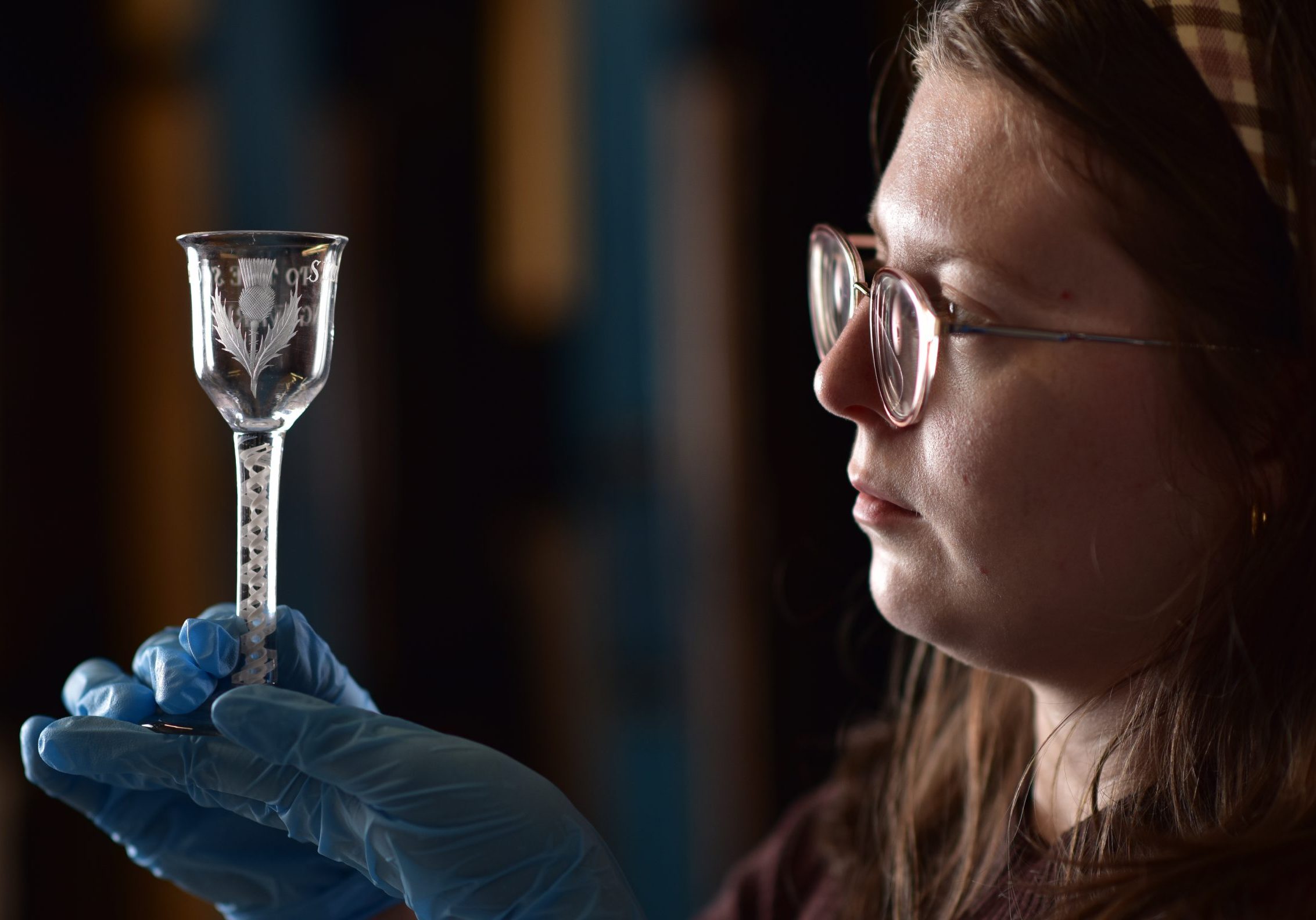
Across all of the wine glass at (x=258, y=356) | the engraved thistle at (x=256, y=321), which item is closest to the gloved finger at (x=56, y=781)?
the wine glass at (x=258, y=356)

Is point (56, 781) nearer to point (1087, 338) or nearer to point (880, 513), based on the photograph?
point (880, 513)

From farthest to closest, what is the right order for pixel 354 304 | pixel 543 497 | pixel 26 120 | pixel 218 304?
pixel 543 497 → pixel 354 304 → pixel 26 120 → pixel 218 304

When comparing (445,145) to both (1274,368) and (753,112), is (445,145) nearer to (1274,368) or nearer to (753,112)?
(753,112)

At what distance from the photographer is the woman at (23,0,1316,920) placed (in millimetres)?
873

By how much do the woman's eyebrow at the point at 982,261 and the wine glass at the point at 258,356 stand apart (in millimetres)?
440

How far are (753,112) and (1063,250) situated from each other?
146cm

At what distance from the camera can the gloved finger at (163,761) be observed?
0.88 m

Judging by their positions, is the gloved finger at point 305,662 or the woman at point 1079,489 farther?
the gloved finger at point 305,662

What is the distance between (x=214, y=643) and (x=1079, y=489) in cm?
65

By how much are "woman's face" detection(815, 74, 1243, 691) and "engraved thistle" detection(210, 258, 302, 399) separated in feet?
1.54

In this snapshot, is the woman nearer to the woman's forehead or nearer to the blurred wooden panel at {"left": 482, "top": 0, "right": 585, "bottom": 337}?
the woman's forehead

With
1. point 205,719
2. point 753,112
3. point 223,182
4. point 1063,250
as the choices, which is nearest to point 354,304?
point 223,182

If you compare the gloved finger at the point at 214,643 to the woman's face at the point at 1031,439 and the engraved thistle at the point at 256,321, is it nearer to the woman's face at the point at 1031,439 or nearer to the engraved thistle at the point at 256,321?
the engraved thistle at the point at 256,321

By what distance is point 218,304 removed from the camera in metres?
0.84
